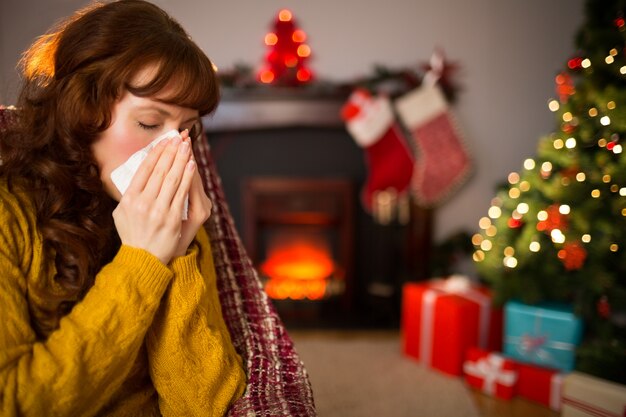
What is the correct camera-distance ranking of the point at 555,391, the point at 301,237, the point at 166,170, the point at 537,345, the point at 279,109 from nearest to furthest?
the point at 166,170 < the point at 555,391 < the point at 537,345 < the point at 279,109 < the point at 301,237

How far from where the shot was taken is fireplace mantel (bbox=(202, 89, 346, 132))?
288 centimetres

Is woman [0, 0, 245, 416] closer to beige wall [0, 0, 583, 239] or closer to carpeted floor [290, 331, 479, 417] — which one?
carpeted floor [290, 331, 479, 417]

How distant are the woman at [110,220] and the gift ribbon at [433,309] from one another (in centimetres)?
157

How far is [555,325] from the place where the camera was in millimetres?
2070

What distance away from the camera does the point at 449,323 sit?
230cm

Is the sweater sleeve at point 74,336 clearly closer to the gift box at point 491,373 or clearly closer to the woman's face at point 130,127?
the woman's face at point 130,127

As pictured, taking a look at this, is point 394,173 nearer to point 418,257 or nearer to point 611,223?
point 418,257

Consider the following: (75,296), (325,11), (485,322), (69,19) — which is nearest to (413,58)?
(325,11)

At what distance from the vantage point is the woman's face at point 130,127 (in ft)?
2.86

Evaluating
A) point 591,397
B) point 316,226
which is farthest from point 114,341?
point 316,226

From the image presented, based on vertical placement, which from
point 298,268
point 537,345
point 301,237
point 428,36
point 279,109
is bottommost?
point 537,345

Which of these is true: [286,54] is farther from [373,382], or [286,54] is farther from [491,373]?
[491,373]

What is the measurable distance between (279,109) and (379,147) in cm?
63

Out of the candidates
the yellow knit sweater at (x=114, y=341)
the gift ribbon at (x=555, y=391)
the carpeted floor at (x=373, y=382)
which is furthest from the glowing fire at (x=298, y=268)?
the yellow knit sweater at (x=114, y=341)
